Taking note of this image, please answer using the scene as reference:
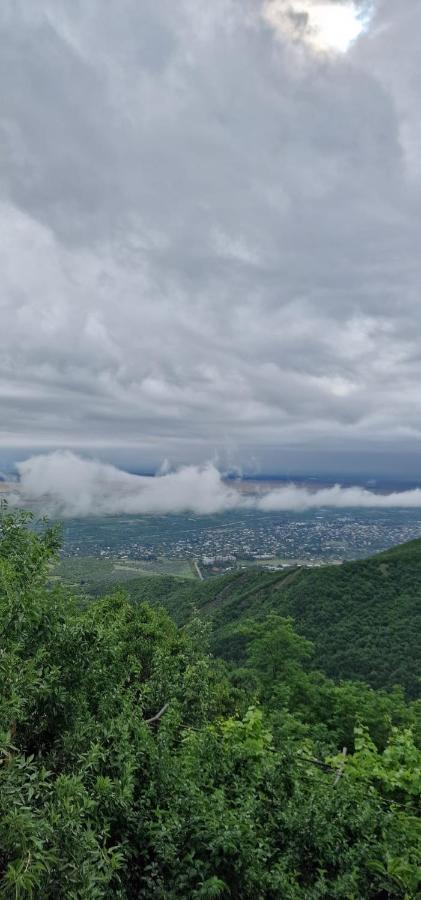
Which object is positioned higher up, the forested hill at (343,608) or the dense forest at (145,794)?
the dense forest at (145,794)

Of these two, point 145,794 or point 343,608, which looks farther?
point 343,608

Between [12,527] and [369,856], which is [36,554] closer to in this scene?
[12,527]

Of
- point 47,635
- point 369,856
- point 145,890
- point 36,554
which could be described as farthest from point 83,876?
point 36,554

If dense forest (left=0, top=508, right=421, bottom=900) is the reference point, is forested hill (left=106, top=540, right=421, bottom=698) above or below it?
below

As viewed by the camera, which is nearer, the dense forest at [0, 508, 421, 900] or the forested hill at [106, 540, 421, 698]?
the dense forest at [0, 508, 421, 900]

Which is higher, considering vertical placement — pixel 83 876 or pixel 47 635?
pixel 47 635

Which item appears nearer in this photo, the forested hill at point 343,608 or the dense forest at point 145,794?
the dense forest at point 145,794

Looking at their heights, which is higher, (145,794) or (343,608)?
(145,794)

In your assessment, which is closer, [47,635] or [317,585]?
[47,635]
